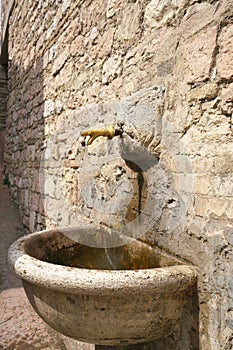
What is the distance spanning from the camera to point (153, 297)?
39.7 inches

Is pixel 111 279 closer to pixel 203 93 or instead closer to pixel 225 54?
pixel 203 93

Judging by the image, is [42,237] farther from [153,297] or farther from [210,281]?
[210,281]

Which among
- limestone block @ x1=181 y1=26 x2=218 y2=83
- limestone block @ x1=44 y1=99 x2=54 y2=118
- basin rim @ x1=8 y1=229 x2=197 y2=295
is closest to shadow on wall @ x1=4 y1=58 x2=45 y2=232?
limestone block @ x1=44 y1=99 x2=54 y2=118

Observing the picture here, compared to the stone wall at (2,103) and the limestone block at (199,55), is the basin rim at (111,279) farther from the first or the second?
the stone wall at (2,103)

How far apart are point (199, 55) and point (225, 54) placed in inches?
5.2

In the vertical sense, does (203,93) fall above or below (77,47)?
below

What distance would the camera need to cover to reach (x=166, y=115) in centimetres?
130

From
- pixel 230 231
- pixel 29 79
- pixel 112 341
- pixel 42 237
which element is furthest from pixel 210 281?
pixel 29 79

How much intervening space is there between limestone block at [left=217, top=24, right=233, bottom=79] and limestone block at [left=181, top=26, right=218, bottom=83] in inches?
1.5

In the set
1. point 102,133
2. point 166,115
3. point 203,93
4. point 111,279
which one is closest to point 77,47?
point 102,133

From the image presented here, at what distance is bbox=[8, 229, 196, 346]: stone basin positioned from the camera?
967mm

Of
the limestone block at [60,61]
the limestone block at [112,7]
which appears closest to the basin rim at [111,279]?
the limestone block at [112,7]

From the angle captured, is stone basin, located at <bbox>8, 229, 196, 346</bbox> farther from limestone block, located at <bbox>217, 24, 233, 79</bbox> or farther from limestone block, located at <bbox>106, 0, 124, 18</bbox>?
limestone block, located at <bbox>106, 0, 124, 18</bbox>

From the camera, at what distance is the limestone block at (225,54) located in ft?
3.24
